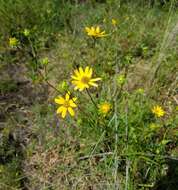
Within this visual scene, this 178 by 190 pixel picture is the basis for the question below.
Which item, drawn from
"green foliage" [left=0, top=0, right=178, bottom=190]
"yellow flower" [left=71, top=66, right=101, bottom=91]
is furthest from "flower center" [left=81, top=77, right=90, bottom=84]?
"green foliage" [left=0, top=0, right=178, bottom=190]

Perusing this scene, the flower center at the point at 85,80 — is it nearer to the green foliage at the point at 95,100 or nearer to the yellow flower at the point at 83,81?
the yellow flower at the point at 83,81

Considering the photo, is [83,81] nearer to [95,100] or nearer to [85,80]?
[85,80]

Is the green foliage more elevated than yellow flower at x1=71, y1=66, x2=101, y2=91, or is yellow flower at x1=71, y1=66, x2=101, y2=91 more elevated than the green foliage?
yellow flower at x1=71, y1=66, x2=101, y2=91

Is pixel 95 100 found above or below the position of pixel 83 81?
below

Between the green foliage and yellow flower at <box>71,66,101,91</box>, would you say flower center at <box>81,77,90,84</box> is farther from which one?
the green foliage

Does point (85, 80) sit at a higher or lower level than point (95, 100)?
higher

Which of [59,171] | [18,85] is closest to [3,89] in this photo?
[18,85]

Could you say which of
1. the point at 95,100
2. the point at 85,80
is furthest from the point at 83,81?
the point at 95,100

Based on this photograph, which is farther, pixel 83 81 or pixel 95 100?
pixel 95 100

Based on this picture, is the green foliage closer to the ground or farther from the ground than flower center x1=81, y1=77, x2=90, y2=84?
closer to the ground

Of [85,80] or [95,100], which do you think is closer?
[85,80]

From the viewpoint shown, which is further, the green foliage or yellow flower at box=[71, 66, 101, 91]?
the green foliage
